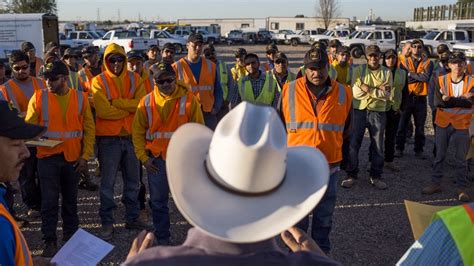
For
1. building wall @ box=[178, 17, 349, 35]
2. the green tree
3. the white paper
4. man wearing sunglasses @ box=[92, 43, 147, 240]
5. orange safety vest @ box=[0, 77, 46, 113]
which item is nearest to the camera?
the white paper

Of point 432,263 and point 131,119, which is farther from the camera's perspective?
point 131,119

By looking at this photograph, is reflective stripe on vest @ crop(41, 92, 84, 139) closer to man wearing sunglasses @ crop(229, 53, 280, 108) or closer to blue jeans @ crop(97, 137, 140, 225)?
blue jeans @ crop(97, 137, 140, 225)

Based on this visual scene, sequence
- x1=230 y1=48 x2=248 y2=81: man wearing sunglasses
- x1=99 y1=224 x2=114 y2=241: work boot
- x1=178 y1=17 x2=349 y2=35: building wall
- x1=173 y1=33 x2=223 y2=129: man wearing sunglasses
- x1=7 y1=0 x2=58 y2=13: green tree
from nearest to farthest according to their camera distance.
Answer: x1=99 y1=224 x2=114 y2=241: work boot → x1=173 y1=33 x2=223 y2=129: man wearing sunglasses → x1=230 y1=48 x2=248 y2=81: man wearing sunglasses → x1=7 y1=0 x2=58 y2=13: green tree → x1=178 y1=17 x2=349 y2=35: building wall

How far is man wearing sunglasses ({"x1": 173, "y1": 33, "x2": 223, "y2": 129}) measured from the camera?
6.40 metres

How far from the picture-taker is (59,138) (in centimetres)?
457

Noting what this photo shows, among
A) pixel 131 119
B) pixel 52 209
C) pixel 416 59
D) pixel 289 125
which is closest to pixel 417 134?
pixel 416 59

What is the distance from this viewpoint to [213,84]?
21.4 ft

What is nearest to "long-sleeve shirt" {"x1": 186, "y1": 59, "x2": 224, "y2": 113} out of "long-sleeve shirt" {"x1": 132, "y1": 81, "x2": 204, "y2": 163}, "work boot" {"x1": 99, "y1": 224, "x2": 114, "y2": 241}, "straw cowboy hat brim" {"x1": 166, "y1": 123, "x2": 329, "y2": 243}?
"long-sleeve shirt" {"x1": 132, "y1": 81, "x2": 204, "y2": 163}

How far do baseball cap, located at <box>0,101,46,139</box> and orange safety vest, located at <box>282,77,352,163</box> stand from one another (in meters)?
2.47

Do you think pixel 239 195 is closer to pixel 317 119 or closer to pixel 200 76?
pixel 317 119

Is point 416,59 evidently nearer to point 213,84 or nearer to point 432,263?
point 213,84

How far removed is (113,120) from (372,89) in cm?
383

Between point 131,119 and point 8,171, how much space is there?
2859 mm

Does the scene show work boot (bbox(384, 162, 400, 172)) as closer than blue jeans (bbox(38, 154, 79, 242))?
No
